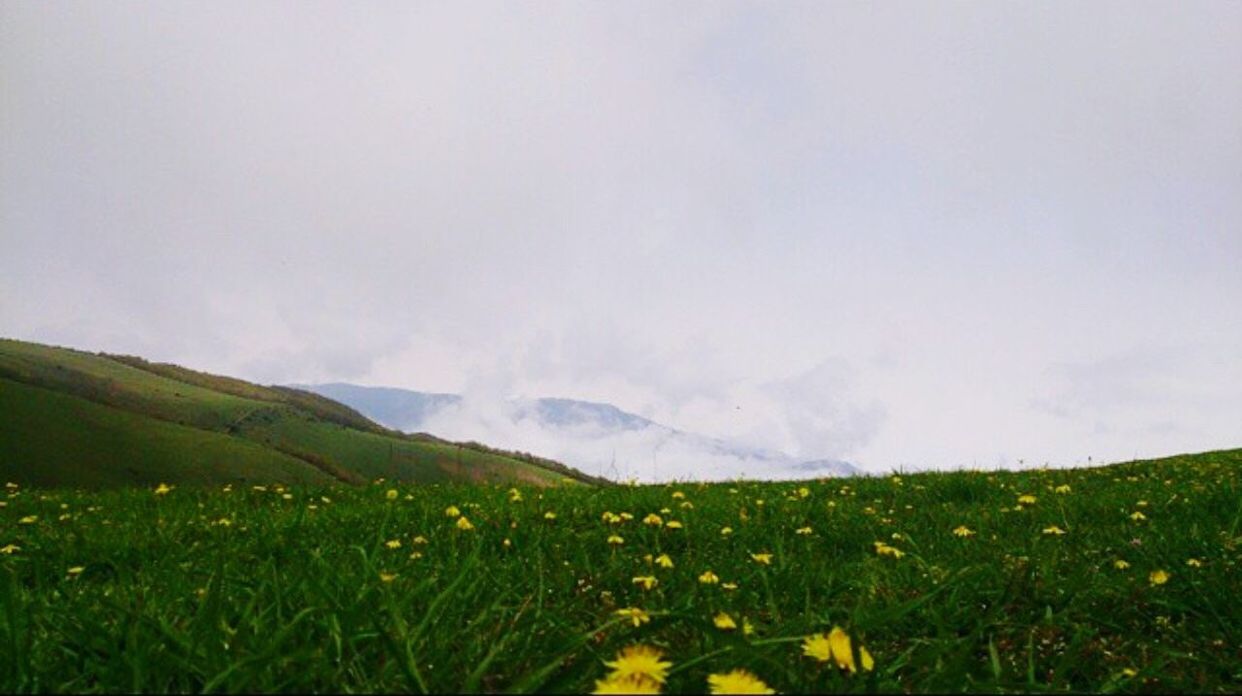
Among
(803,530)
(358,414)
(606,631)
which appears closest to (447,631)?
(606,631)

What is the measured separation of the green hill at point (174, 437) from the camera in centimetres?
3759

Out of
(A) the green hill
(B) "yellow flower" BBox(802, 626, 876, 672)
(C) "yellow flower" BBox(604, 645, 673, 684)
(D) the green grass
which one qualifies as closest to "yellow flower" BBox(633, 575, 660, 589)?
(B) "yellow flower" BBox(802, 626, 876, 672)

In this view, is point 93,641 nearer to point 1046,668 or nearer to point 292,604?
point 292,604

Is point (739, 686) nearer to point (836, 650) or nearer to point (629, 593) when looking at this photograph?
point (836, 650)

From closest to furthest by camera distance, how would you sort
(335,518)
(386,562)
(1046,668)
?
1. (1046,668)
2. (386,562)
3. (335,518)

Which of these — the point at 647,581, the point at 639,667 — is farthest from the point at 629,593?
the point at 639,667

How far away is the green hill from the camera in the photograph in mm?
37594

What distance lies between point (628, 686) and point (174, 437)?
5146 cm

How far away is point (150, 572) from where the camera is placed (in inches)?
183

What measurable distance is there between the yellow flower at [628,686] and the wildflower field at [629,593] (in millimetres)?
11

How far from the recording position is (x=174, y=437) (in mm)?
45406

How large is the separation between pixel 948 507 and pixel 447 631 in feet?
25.4

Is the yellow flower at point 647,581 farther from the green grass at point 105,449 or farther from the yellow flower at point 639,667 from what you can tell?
the green grass at point 105,449

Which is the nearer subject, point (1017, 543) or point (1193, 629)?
point (1193, 629)
